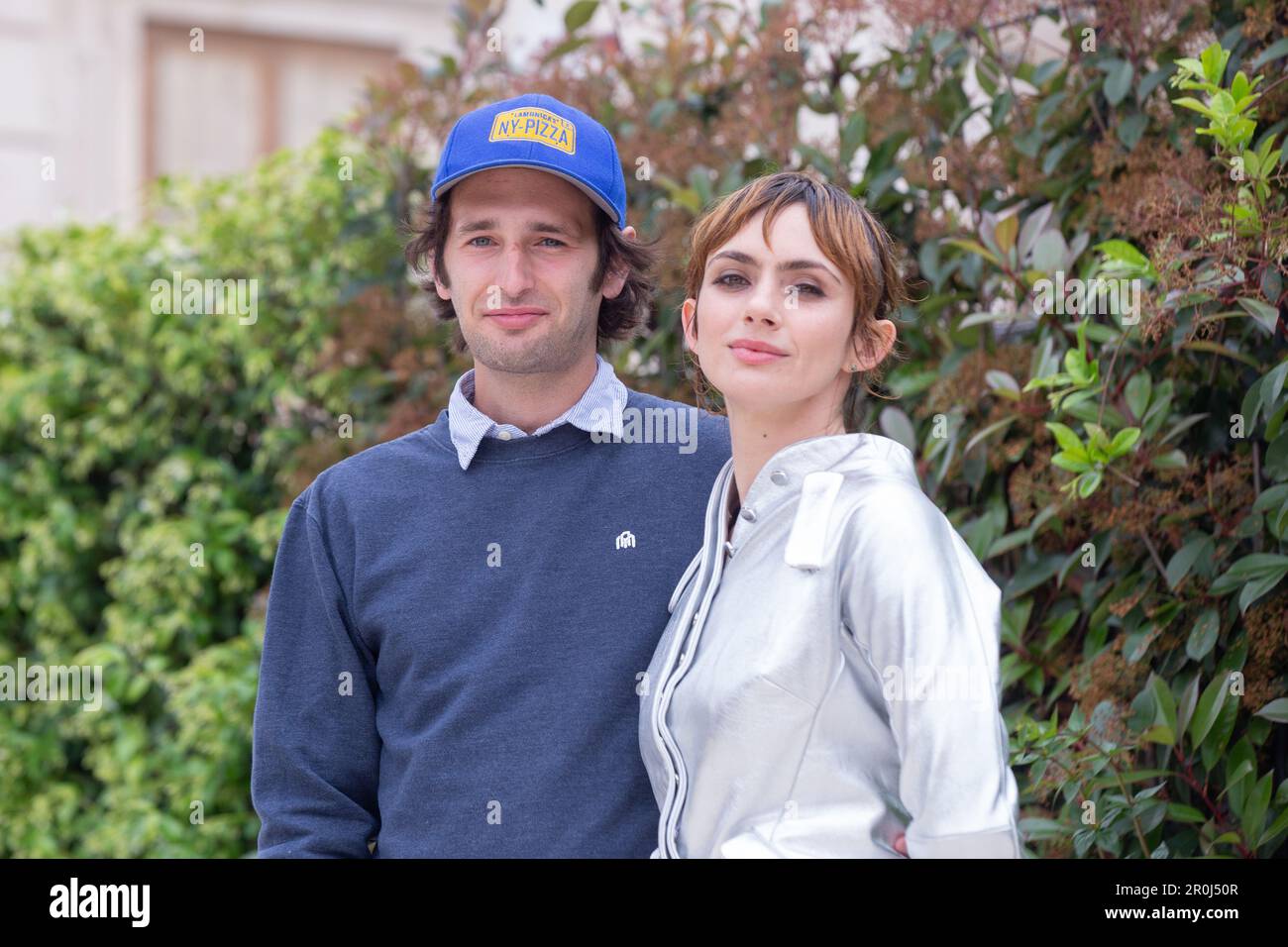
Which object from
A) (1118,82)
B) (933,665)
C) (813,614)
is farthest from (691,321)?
(1118,82)

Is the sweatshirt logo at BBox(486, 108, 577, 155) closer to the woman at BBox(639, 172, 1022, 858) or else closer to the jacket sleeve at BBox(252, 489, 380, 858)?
the woman at BBox(639, 172, 1022, 858)

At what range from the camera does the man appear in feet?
6.60

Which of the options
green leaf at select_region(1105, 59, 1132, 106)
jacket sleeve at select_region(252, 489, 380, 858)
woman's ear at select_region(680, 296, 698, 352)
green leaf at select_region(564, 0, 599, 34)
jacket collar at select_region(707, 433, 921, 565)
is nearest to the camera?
jacket collar at select_region(707, 433, 921, 565)

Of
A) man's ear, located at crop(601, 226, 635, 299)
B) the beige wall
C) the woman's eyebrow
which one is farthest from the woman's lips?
the beige wall

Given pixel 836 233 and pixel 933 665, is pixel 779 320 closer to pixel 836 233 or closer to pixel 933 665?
pixel 836 233

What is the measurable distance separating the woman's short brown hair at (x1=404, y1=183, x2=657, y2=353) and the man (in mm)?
14

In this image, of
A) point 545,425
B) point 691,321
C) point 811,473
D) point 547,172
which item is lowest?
point 811,473

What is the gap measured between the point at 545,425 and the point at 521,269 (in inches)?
9.5

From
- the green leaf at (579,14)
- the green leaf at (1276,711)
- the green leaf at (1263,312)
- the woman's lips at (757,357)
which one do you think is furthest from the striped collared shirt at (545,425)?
the green leaf at (579,14)

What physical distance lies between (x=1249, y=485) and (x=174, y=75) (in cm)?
769

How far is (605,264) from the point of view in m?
2.38

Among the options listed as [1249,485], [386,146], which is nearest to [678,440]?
[1249,485]

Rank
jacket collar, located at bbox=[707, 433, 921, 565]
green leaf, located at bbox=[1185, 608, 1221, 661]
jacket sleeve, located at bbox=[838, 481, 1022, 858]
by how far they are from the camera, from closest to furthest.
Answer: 1. jacket sleeve, located at bbox=[838, 481, 1022, 858]
2. jacket collar, located at bbox=[707, 433, 921, 565]
3. green leaf, located at bbox=[1185, 608, 1221, 661]

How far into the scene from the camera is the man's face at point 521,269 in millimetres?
2215
